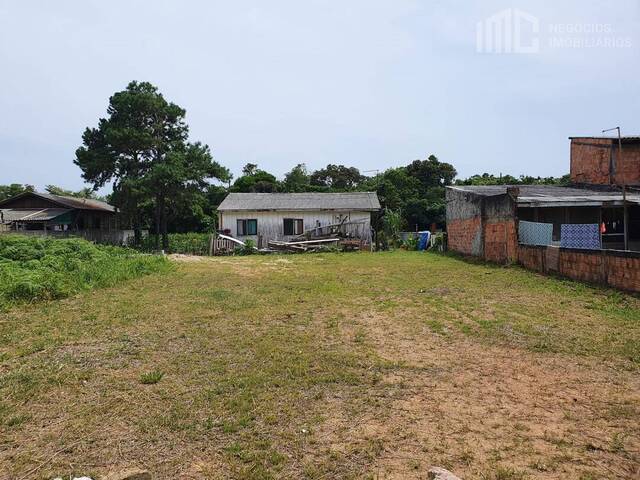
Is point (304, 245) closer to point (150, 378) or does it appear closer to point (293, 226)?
point (293, 226)

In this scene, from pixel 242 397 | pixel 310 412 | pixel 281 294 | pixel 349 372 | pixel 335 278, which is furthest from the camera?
pixel 335 278

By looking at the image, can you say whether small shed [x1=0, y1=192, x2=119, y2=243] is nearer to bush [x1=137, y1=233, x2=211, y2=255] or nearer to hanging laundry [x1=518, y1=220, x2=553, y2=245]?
bush [x1=137, y1=233, x2=211, y2=255]

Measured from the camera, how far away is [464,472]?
267 cm

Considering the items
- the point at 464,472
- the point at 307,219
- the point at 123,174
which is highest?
the point at 123,174

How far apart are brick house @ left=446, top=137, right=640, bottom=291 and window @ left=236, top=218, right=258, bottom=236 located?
1102 cm

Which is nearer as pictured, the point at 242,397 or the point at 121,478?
the point at 121,478

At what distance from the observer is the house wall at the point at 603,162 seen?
1789 cm

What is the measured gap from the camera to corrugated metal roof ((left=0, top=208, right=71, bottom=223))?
24.7m

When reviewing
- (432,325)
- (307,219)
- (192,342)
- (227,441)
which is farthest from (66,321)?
(307,219)

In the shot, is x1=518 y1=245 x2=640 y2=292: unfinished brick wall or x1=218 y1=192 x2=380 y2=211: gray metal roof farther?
x1=218 y1=192 x2=380 y2=211: gray metal roof

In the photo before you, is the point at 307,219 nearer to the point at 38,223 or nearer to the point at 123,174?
the point at 123,174

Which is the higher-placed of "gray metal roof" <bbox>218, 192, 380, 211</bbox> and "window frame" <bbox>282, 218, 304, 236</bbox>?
"gray metal roof" <bbox>218, 192, 380, 211</bbox>

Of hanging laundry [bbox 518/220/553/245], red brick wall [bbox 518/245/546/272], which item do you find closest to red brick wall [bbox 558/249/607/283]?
red brick wall [bbox 518/245/546/272]

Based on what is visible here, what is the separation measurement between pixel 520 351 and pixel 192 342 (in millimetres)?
4172
